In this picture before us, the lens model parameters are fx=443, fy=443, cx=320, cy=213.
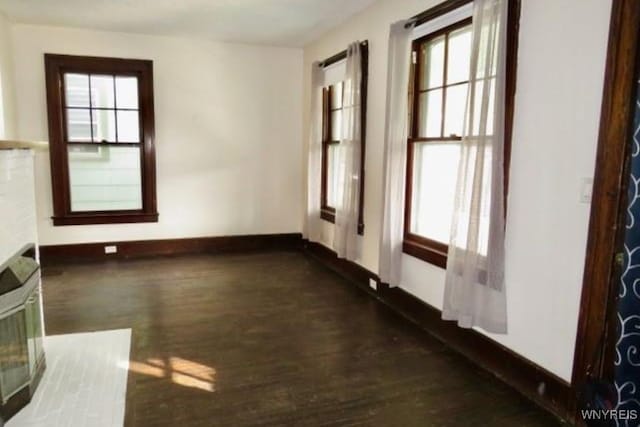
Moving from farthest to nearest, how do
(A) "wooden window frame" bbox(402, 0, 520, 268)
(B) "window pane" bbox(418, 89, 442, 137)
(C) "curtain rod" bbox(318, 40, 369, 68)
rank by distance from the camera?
(C) "curtain rod" bbox(318, 40, 369, 68)
(B) "window pane" bbox(418, 89, 442, 137)
(A) "wooden window frame" bbox(402, 0, 520, 268)

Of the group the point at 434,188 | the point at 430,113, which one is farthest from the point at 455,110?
the point at 434,188

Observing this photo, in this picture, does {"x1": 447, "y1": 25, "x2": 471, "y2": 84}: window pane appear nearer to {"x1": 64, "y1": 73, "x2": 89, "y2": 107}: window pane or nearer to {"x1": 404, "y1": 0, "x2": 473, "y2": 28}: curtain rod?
{"x1": 404, "y1": 0, "x2": 473, "y2": 28}: curtain rod

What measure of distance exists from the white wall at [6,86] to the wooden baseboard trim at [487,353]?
394cm

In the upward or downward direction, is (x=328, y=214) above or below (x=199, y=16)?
below

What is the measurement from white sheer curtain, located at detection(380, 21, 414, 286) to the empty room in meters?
0.02

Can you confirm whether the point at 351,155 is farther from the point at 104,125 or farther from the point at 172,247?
the point at 104,125

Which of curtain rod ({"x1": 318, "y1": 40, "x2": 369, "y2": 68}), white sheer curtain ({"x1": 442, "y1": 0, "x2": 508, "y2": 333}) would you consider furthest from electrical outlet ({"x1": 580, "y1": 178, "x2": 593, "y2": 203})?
curtain rod ({"x1": 318, "y1": 40, "x2": 369, "y2": 68})

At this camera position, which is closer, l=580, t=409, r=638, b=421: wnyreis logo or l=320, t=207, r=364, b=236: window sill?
l=580, t=409, r=638, b=421: wnyreis logo

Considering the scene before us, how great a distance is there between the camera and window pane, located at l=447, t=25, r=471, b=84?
10.1 feet

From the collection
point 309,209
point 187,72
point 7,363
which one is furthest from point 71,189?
point 7,363

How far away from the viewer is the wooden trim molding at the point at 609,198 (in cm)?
193

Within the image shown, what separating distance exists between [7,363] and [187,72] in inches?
165

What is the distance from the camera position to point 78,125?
522 cm

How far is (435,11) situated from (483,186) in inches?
55.5
